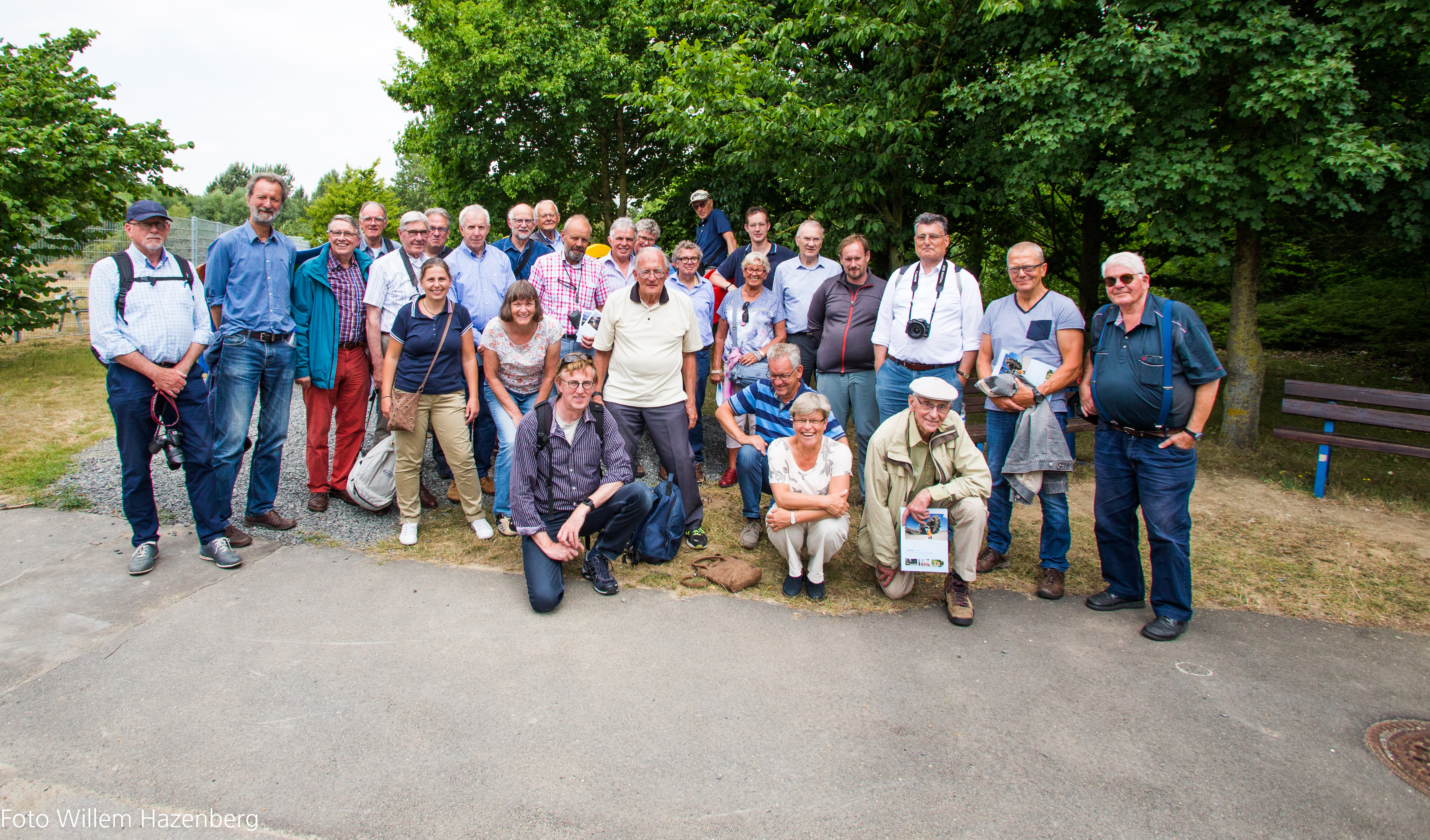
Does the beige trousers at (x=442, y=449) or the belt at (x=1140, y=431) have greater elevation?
the belt at (x=1140, y=431)

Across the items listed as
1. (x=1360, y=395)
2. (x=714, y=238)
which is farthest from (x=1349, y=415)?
(x=714, y=238)

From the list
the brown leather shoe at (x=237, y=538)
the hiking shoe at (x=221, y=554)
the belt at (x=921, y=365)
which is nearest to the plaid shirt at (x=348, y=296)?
the brown leather shoe at (x=237, y=538)

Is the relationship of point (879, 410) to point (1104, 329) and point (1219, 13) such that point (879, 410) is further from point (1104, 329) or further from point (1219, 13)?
point (1219, 13)

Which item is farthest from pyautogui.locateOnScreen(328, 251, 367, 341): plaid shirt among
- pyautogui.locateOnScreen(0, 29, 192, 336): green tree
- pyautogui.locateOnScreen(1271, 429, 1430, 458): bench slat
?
pyautogui.locateOnScreen(1271, 429, 1430, 458): bench slat

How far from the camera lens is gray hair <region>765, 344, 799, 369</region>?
4730 millimetres

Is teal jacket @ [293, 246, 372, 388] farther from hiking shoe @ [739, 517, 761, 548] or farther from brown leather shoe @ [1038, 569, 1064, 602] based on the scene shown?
brown leather shoe @ [1038, 569, 1064, 602]

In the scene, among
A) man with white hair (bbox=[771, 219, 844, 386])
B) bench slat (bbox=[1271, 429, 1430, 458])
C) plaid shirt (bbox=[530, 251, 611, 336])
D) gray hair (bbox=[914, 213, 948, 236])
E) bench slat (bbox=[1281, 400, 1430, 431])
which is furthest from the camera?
bench slat (bbox=[1271, 429, 1430, 458])

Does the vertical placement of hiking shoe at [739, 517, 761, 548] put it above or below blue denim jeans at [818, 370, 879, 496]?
below

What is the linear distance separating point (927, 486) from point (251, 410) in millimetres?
4257

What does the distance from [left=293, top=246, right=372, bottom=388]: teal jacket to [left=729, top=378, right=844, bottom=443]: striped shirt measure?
2809 millimetres

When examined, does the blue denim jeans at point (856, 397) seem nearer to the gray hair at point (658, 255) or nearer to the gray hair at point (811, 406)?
the gray hair at point (811, 406)

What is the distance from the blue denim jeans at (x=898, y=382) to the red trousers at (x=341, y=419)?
3.73 metres

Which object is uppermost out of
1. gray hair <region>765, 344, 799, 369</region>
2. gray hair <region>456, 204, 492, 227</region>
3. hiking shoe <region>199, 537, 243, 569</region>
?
gray hair <region>456, 204, 492, 227</region>

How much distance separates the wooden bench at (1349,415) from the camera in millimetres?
6121
